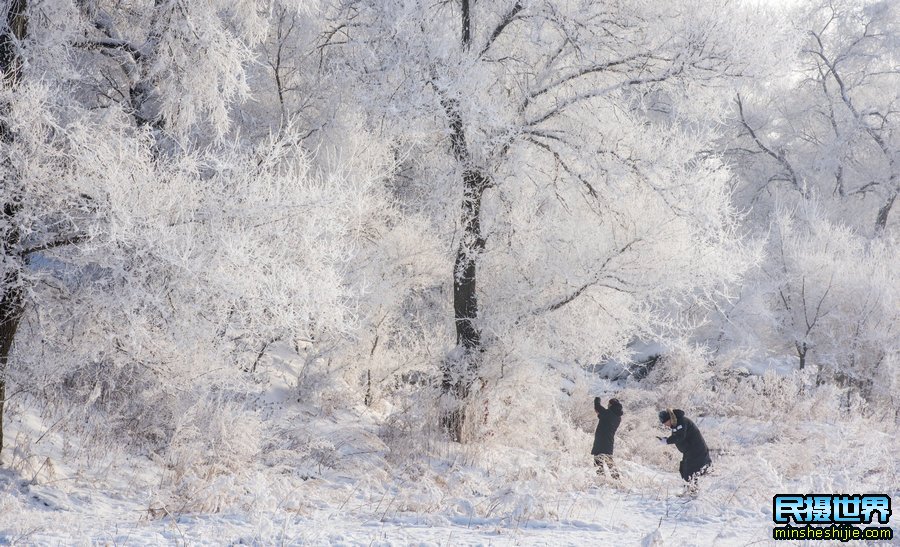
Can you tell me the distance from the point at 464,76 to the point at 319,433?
4.75m

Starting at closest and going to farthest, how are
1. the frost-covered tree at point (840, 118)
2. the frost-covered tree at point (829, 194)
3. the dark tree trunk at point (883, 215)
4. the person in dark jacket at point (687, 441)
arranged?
the person in dark jacket at point (687, 441), the frost-covered tree at point (829, 194), the dark tree trunk at point (883, 215), the frost-covered tree at point (840, 118)

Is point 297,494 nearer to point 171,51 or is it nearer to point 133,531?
point 133,531

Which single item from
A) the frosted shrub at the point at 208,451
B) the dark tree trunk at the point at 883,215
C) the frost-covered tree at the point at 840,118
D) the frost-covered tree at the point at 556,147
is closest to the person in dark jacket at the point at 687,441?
the frost-covered tree at the point at 556,147

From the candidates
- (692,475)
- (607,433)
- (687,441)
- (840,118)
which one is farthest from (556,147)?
(840,118)

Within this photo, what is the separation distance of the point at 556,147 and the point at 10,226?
6.63 metres

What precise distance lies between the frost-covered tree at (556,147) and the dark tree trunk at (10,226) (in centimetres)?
382

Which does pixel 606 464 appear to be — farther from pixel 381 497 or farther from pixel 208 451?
pixel 208 451

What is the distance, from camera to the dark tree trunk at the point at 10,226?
5.76 metres

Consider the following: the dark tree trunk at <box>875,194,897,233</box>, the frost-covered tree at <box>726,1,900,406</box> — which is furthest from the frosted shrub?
the dark tree trunk at <box>875,194,897,233</box>

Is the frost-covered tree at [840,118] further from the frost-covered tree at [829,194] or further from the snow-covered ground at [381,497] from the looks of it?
the snow-covered ground at [381,497]

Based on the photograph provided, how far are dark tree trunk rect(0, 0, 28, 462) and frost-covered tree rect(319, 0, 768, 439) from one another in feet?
12.5

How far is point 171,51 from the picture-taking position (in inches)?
284

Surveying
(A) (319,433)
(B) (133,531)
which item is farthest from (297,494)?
(A) (319,433)

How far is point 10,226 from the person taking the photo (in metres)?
5.73
